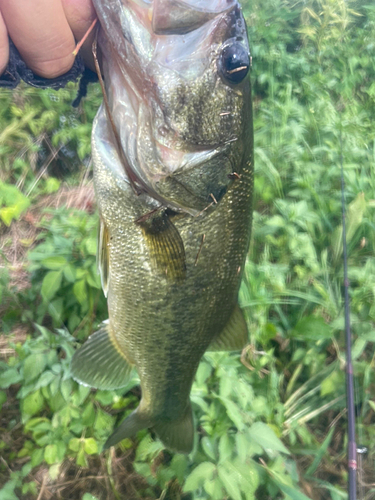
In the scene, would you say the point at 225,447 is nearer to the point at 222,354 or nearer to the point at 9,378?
the point at 222,354

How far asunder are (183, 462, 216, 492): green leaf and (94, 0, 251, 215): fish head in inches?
38.4

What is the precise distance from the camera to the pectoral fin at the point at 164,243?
115cm

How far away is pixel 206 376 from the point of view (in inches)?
64.9

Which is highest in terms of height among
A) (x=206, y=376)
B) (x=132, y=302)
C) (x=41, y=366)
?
(x=132, y=302)

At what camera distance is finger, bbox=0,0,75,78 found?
0.99 metres

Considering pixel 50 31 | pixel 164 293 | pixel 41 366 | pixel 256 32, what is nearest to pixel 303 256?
pixel 164 293

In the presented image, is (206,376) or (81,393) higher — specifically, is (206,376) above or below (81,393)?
below

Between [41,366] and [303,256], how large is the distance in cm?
154

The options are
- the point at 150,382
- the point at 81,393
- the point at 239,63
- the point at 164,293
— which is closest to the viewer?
the point at 239,63

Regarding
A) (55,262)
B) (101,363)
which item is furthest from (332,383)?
(55,262)

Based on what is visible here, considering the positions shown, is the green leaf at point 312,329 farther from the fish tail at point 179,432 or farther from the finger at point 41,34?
the finger at point 41,34

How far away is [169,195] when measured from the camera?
3.64 ft

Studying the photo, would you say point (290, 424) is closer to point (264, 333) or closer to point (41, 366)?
point (264, 333)

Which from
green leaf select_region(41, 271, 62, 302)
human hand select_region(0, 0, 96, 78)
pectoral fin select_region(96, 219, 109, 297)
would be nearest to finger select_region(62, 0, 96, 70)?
human hand select_region(0, 0, 96, 78)
